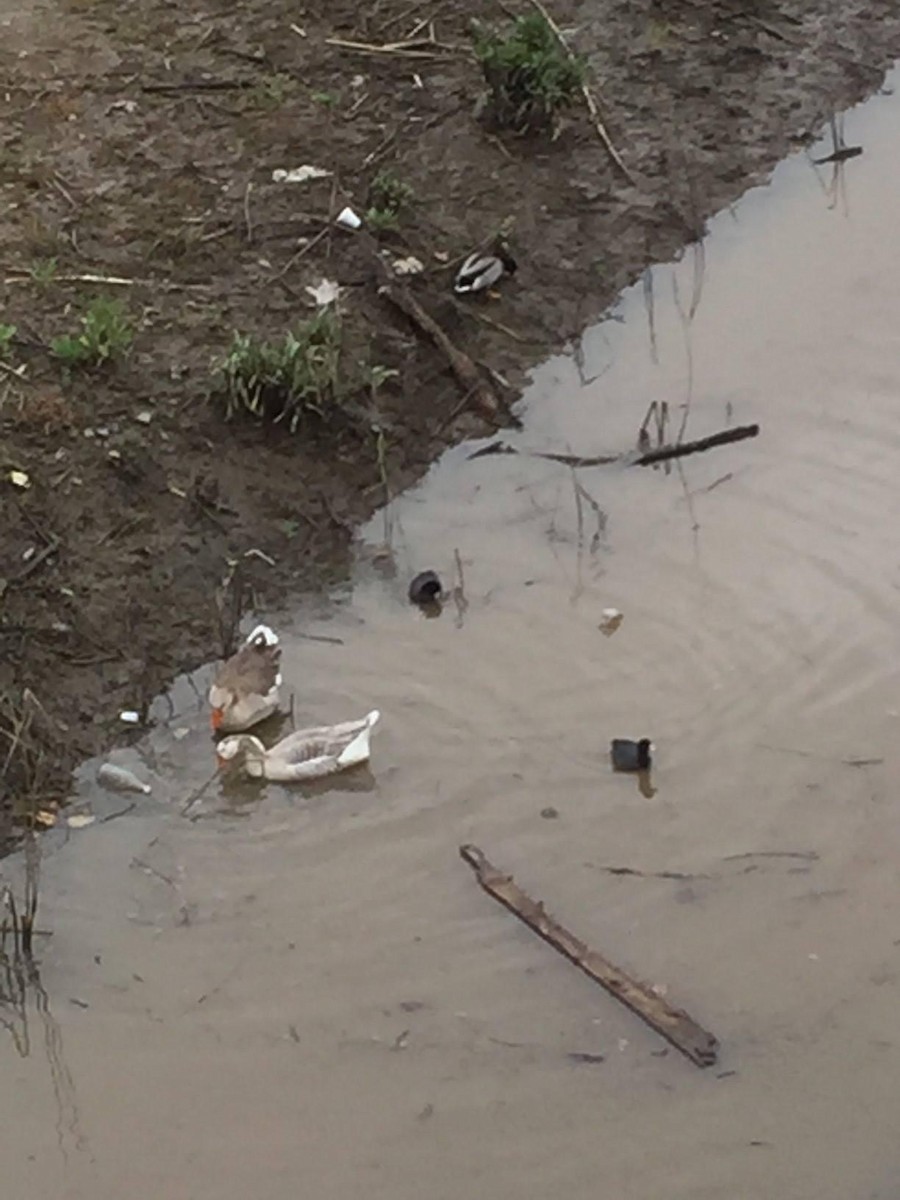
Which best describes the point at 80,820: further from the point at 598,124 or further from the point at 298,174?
the point at 598,124

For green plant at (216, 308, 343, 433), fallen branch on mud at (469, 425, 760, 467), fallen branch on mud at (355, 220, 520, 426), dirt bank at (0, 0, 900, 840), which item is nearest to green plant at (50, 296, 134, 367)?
dirt bank at (0, 0, 900, 840)

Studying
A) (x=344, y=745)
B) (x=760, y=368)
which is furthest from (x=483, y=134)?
(x=344, y=745)

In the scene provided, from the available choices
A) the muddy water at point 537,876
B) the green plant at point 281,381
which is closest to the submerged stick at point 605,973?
the muddy water at point 537,876

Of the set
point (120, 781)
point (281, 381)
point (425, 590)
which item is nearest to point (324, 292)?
point (281, 381)

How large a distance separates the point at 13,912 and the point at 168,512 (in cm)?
125

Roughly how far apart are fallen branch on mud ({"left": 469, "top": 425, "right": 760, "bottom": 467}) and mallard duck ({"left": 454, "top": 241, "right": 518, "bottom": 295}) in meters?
0.60

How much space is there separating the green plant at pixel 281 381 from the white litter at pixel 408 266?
551 mm

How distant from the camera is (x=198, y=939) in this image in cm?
323

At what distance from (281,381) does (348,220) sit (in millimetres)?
903

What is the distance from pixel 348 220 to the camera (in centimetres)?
489

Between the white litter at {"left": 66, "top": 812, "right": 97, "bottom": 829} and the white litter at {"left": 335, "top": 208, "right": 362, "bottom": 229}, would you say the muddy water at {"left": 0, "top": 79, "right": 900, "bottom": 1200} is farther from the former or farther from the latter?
the white litter at {"left": 335, "top": 208, "right": 362, "bottom": 229}

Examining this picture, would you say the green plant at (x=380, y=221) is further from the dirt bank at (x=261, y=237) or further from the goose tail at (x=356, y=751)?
the goose tail at (x=356, y=751)

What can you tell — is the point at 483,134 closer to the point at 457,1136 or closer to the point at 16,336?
the point at 16,336

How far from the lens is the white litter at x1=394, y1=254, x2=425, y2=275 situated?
4797 mm
